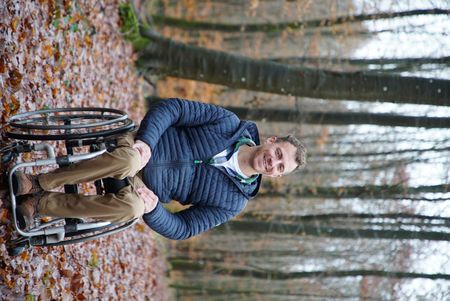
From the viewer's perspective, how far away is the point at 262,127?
13805 mm

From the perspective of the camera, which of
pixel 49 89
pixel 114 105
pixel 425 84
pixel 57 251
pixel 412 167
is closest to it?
pixel 57 251

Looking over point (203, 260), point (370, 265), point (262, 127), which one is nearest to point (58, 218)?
point (370, 265)

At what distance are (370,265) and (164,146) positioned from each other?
317 inches

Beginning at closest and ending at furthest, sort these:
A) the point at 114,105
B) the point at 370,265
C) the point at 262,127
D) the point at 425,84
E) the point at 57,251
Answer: the point at 57,251 → the point at 425,84 → the point at 114,105 → the point at 370,265 → the point at 262,127

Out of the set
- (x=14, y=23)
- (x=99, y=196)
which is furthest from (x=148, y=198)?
(x=14, y=23)

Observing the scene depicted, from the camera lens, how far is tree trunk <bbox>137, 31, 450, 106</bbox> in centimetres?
665

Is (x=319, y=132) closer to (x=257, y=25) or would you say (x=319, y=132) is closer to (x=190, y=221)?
(x=257, y=25)

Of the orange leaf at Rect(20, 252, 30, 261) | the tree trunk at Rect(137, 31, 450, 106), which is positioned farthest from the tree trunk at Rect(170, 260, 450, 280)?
the orange leaf at Rect(20, 252, 30, 261)

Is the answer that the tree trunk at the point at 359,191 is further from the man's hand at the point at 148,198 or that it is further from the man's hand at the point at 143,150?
the man's hand at the point at 143,150

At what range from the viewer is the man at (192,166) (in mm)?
3631

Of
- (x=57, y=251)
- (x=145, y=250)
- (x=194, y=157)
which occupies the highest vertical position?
(x=194, y=157)

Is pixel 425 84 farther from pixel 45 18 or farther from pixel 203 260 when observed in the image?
pixel 203 260

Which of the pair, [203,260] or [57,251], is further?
[203,260]

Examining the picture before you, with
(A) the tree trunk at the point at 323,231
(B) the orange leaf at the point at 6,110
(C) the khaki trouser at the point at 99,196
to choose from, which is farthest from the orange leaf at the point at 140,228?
(C) the khaki trouser at the point at 99,196
